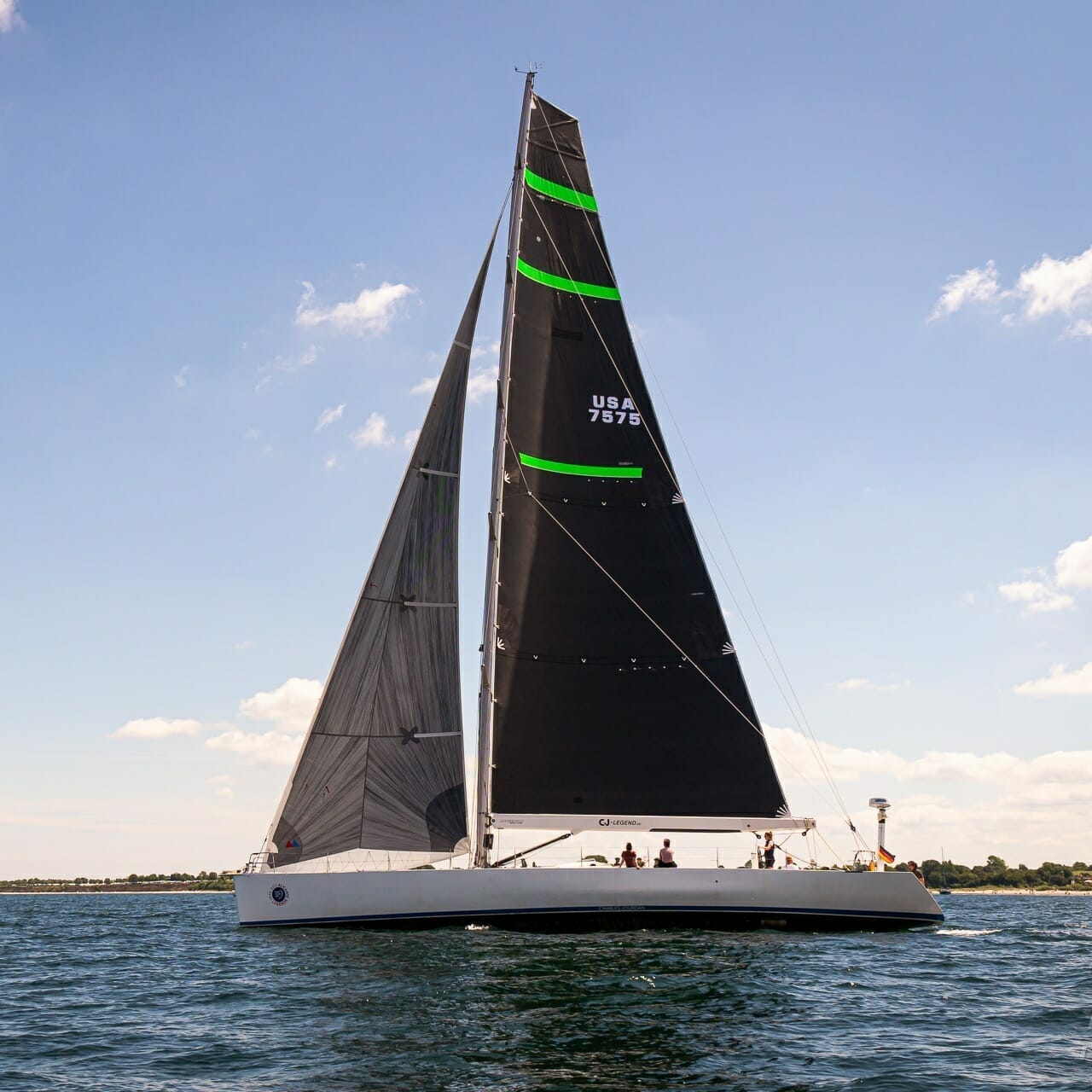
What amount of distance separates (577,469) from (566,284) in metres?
5.08

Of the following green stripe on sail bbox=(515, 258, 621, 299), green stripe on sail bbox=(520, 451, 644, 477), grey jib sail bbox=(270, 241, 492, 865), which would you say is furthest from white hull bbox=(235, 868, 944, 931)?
green stripe on sail bbox=(515, 258, 621, 299)

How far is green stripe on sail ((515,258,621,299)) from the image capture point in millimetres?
27188

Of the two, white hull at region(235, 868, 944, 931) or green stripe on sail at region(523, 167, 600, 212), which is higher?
green stripe on sail at region(523, 167, 600, 212)

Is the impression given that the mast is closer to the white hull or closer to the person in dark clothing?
the white hull

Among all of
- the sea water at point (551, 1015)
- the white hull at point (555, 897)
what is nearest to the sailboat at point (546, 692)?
the white hull at point (555, 897)

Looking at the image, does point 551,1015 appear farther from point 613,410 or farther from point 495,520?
point 613,410

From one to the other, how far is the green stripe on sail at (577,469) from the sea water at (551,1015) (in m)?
10.8

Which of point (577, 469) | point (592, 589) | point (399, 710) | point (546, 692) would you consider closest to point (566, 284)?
point (577, 469)

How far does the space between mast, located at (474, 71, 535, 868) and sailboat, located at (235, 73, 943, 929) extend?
54 millimetres

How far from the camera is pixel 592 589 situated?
25.4 meters

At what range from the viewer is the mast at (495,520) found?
23438mm

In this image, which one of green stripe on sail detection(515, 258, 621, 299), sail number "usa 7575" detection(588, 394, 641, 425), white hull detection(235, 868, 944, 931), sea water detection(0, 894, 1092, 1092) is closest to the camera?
sea water detection(0, 894, 1092, 1092)

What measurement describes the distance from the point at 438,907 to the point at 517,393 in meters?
12.2

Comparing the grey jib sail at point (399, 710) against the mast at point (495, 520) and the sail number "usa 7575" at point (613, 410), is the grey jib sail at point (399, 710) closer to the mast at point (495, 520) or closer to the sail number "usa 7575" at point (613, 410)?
the mast at point (495, 520)
